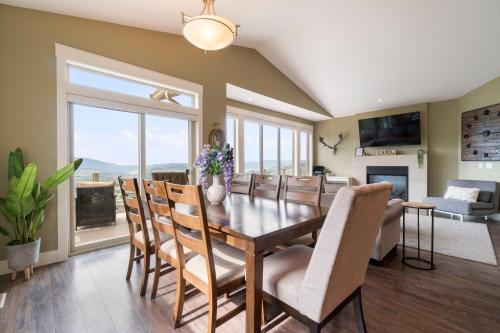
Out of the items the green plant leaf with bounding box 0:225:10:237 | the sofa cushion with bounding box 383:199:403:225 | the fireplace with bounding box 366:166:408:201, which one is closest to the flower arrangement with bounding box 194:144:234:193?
the sofa cushion with bounding box 383:199:403:225

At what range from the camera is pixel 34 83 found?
2633 millimetres

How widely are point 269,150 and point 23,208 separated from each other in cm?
541

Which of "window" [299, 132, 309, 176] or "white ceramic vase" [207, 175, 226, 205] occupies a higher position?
"window" [299, 132, 309, 176]

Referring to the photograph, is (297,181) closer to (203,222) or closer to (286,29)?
(203,222)

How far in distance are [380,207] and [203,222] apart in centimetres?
102

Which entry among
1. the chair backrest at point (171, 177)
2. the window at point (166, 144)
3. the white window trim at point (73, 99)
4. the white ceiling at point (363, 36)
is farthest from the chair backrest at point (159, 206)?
the white ceiling at point (363, 36)

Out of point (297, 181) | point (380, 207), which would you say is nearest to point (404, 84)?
point (297, 181)

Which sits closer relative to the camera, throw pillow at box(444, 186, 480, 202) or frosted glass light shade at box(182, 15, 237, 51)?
frosted glass light shade at box(182, 15, 237, 51)

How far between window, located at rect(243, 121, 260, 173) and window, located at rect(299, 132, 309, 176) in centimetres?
223

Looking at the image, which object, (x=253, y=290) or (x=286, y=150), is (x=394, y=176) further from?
(x=253, y=290)

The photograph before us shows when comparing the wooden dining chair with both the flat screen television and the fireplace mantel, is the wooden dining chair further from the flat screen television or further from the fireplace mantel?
the flat screen television

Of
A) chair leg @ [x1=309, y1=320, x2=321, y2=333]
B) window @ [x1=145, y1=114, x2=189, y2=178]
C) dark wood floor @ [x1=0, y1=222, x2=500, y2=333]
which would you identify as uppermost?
window @ [x1=145, y1=114, x2=189, y2=178]

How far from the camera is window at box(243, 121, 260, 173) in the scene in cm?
606

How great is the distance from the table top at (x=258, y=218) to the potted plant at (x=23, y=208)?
1.80 m
